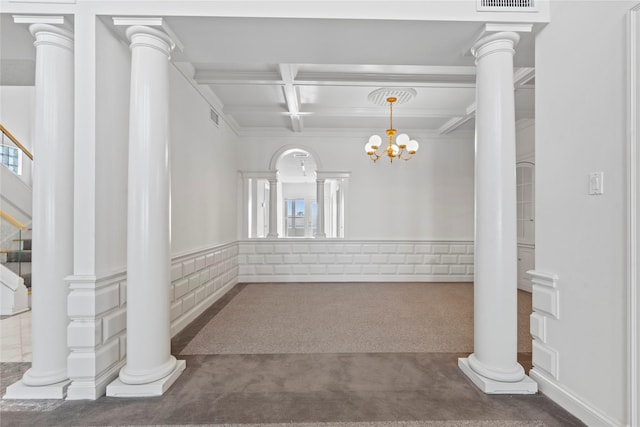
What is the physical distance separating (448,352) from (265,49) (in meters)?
3.01

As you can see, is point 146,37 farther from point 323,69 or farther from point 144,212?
point 323,69

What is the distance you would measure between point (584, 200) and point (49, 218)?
338 cm

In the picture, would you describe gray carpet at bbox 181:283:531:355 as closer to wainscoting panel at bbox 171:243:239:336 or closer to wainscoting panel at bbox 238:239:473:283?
wainscoting panel at bbox 171:243:239:336

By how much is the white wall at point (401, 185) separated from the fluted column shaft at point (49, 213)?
3.67m

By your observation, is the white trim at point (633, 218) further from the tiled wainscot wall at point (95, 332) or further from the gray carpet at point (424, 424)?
the tiled wainscot wall at point (95, 332)

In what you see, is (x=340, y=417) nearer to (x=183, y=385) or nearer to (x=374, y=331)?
(x=183, y=385)

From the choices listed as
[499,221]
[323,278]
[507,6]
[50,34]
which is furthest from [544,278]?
[323,278]

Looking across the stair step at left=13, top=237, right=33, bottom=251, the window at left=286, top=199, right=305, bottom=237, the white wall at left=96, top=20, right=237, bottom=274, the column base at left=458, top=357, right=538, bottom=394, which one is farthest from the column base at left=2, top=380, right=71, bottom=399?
the window at left=286, top=199, right=305, bottom=237

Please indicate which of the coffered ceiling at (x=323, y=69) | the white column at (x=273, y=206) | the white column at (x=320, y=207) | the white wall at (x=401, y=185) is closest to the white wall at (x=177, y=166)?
the coffered ceiling at (x=323, y=69)

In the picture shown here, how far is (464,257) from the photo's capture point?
221 inches

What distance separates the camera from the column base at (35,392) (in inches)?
73.0

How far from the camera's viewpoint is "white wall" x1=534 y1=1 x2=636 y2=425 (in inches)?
59.9

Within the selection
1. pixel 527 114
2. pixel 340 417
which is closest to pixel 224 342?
pixel 340 417

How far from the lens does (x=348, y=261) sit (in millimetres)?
5559
